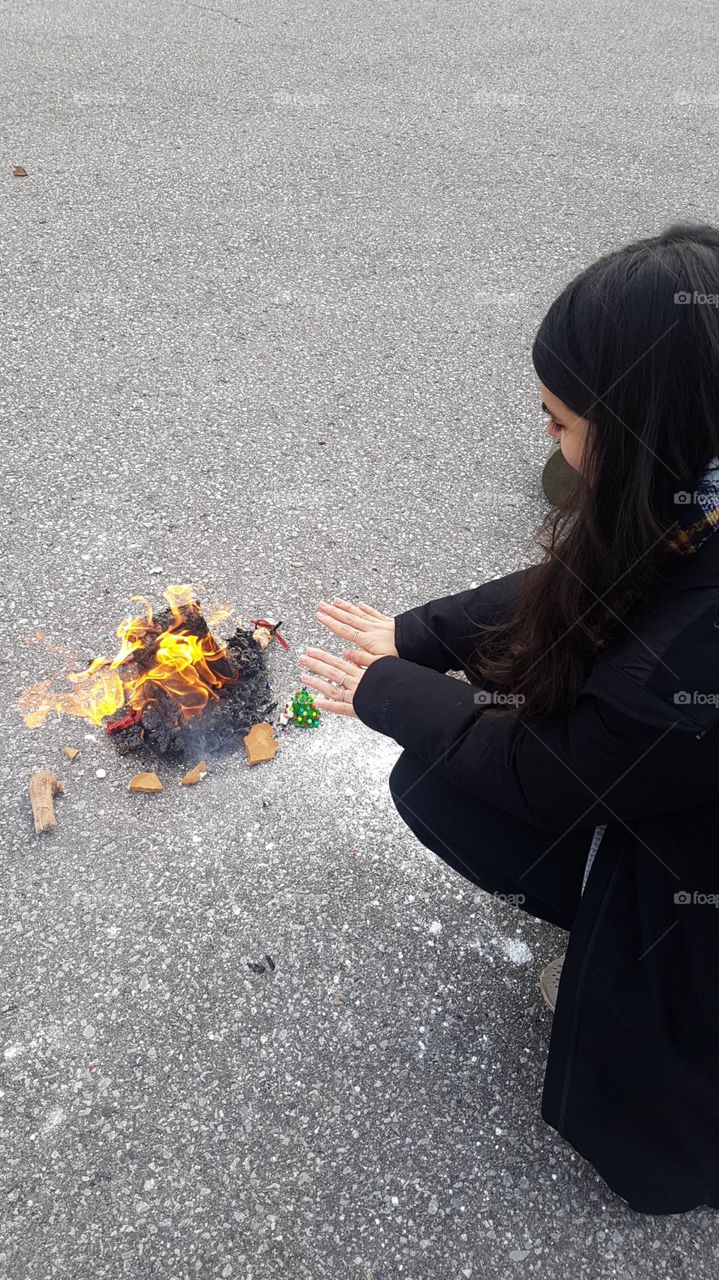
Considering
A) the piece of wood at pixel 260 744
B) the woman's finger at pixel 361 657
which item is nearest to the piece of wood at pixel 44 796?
the piece of wood at pixel 260 744

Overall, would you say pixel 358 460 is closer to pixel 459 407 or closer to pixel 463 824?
pixel 459 407

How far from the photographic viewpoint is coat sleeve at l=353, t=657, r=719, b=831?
4.91 ft

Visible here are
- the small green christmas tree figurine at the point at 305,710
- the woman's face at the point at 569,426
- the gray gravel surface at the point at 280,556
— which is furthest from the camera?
the small green christmas tree figurine at the point at 305,710

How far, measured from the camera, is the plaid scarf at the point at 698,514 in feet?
4.65

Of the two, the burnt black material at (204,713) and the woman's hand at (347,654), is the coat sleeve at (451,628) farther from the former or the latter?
the burnt black material at (204,713)

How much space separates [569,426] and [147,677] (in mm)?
1595

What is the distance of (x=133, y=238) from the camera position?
16.4ft

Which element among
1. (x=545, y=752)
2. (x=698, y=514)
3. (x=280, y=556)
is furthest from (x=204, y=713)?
(x=698, y=514)

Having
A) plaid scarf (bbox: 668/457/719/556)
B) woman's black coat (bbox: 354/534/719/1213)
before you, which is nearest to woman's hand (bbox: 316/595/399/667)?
woman's black coat (bbox: 354/534/719/1213)

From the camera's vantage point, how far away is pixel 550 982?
219cm

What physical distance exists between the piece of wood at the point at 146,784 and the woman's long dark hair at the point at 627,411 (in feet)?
4.31

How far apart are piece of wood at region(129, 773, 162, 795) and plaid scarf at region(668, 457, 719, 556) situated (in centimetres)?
161

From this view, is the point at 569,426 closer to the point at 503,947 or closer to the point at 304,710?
the point at 503,947

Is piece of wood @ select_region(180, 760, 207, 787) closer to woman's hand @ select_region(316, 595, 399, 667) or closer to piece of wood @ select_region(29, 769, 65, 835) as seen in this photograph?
piece of wood @ select_region(29, 769, 65, 835)
